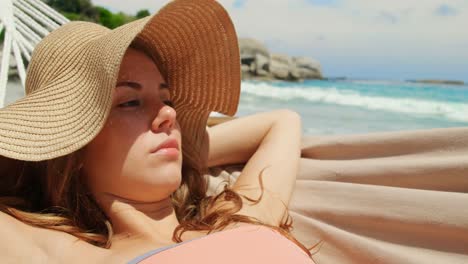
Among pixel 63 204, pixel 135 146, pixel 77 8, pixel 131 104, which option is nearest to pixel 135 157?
pixel 135 146

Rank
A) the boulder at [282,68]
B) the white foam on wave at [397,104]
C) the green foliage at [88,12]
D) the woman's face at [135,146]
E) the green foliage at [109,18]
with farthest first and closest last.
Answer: the boulder at [282,68]
the green foliage at [109,18]
the green foliage at [88,12]
the white foam on wave at [397,104]
the woman's face at [135,146]

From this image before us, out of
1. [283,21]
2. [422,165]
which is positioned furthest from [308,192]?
[283,21]

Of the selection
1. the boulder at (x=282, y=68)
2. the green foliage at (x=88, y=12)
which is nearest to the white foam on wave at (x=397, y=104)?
the green foliage at (x=88, y=12)

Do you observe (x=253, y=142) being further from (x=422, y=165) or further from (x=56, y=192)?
(x=56, y=192)

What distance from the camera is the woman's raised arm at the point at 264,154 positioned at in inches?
55.9

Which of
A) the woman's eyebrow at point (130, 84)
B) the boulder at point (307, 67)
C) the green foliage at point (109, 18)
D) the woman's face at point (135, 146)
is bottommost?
the boulder at point (307, 67)

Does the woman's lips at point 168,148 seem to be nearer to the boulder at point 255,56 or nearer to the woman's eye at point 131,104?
the woman's eye at point 131,104

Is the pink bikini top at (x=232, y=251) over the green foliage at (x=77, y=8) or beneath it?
over

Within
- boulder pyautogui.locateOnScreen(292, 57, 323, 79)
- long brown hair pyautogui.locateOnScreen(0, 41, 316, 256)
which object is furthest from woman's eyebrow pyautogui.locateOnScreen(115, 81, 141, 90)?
boulder pyautogui.locateOnScreen(292, 57, 323, 79)

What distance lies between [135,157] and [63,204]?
24 cm

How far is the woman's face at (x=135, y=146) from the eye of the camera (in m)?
1.17

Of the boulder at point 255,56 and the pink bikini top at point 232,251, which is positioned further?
the boulder at point 255,56

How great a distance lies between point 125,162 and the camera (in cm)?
116

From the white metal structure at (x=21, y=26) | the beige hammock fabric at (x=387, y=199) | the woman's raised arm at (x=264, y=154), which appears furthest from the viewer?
the white metal structure at (x=21, y=26)
